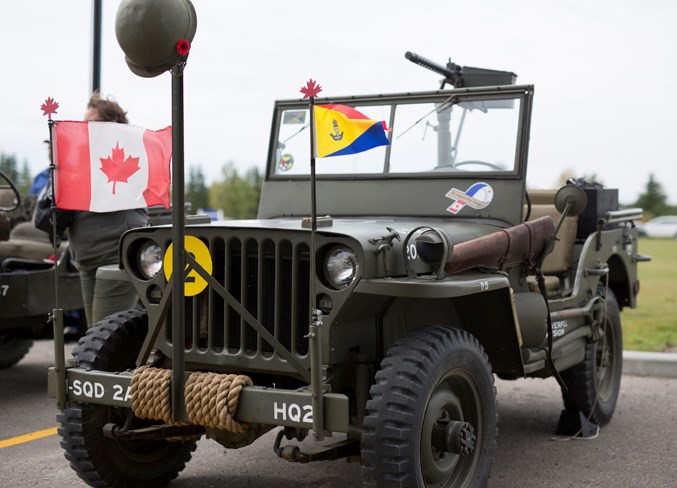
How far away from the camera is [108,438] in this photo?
431 centimetres

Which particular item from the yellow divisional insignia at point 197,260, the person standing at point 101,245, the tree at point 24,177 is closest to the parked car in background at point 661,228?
the tree at point 24,177

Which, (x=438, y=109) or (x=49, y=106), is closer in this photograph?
(x=49, y=106)

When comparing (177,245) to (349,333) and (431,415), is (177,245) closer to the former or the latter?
(349,333)

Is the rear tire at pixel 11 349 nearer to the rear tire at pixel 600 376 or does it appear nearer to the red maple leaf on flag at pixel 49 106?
the red maple leaf on flag at pixel 49 106

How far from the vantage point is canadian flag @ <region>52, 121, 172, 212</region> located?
4.65 metres

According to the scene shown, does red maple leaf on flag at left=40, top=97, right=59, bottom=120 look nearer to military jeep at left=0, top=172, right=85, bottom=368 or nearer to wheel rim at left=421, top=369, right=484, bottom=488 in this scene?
military jeep at left=0, top=172, right=85, bottom=368

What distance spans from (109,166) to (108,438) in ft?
4.64

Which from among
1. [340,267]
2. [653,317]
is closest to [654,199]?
[653,317]

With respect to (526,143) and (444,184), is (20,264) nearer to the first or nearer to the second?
(444,184)

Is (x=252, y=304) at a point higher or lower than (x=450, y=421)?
higher

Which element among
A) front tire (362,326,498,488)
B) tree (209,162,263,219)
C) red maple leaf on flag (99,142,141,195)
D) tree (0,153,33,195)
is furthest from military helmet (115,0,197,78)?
tree (209,162,263,219)

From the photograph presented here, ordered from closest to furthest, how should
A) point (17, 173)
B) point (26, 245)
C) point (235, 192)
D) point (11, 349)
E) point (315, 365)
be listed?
point (315, 365)
point (26, 245)
point (11, 349)
point (17, 173)
point (235, 192)

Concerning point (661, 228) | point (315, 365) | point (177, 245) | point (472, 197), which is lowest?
point (661, 228)

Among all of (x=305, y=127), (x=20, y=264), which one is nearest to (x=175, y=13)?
(x=305, y=127)
